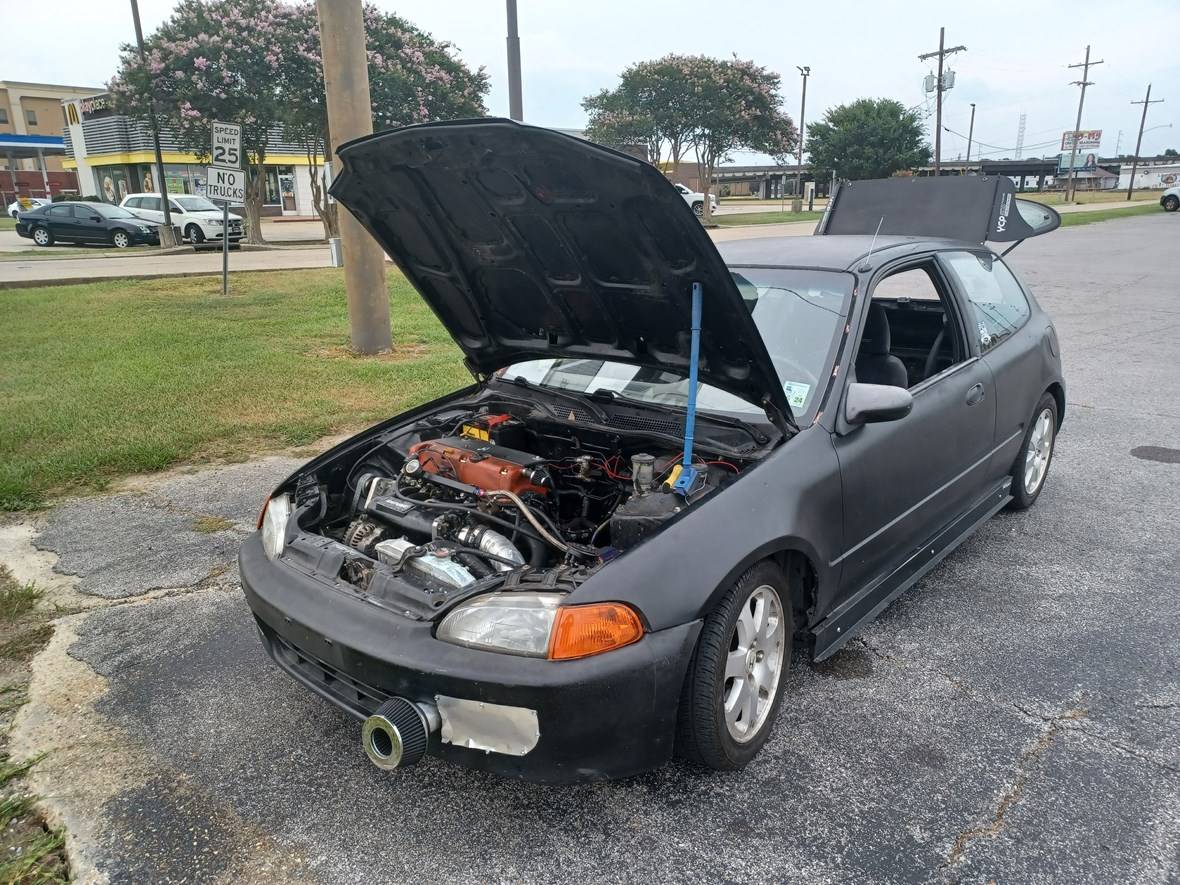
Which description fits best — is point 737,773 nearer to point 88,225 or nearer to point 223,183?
point 223,183

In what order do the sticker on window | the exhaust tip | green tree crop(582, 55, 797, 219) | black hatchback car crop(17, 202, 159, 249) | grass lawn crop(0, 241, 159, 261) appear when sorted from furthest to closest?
green tree crop(582, 55, 797, 219)
black hatchback car crop(17, 202, 159, 249)
grass lawn crop(0, 241, 159, 261)
the sticker on window
the exhaust tip

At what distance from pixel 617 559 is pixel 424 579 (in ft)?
2.11

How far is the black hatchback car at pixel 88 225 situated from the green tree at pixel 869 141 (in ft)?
120

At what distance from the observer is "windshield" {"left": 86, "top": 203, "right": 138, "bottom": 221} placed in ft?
78.1

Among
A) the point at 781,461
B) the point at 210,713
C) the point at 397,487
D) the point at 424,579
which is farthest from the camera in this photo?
the point at 397,487

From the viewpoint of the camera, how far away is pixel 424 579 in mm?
2570

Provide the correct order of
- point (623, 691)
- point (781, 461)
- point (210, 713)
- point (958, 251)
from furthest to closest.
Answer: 1. point (958, 251)
2. point (210, 713)
3. point (781, 461)
4. point (623, 691)

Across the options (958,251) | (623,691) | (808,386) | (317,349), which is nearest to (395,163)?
(808,386)

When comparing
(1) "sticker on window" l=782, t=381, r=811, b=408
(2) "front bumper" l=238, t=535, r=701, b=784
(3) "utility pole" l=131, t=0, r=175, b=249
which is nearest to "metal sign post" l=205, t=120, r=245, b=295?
(1) "sticker on window" l=782, t=381, r=811, b=408

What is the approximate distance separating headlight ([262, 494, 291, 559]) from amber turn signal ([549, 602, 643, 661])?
1.21 meters

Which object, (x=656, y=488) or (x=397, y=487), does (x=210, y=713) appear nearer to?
(x=397, y=487)

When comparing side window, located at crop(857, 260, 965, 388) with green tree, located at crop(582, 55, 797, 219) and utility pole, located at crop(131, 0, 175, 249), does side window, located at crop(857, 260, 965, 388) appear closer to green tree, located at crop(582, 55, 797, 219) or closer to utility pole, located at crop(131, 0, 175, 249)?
utility pole, located at crop(131, 0, 175, 249)

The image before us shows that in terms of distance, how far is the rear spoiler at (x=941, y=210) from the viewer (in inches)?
208

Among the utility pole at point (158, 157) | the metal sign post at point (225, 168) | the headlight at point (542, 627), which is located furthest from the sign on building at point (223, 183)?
the utility pole at point (158, 157)
